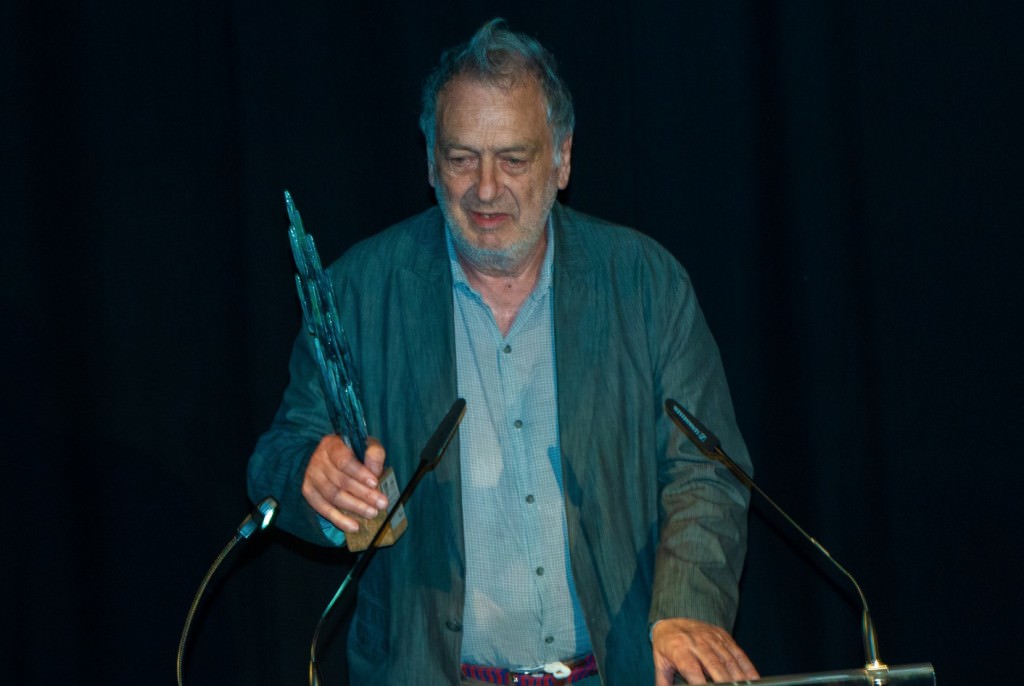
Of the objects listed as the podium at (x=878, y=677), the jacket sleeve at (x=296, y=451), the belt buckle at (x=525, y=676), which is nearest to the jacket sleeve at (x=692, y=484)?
the belt buckle at (x=525, y=676)

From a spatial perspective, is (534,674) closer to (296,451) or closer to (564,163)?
(296,451)

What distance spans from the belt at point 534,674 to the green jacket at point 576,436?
0.14 ft

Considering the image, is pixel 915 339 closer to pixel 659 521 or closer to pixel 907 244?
pixel 907 244

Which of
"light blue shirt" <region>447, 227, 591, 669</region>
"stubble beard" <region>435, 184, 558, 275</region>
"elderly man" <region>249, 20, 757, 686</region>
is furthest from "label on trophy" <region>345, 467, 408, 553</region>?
"stubble beard" <region>435, 184, 558, 275</region>

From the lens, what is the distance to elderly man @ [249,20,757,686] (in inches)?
99.0

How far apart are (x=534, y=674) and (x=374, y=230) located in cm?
126

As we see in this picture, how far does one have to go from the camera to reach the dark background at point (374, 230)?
3.17 m

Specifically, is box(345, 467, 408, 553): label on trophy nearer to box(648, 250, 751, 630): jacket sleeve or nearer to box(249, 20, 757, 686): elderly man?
box(249, 20, 757, 686): elderly man

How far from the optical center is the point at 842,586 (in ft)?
11.2

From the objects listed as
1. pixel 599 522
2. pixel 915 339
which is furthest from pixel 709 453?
pixel 915 339

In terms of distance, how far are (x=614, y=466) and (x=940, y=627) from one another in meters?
1.35

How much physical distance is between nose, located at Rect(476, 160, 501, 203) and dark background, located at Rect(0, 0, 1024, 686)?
0.67 metres

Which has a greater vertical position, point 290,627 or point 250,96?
point 250,96

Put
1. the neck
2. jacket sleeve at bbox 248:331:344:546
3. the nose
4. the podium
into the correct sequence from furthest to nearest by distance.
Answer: the neck < the nose < jacket sleeve at bbox 248:331:344:546 < the podium
